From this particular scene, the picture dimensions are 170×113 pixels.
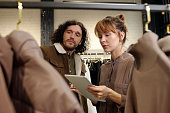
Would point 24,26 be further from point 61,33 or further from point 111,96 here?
point 111,96

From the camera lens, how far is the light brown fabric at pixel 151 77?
0.62 metres

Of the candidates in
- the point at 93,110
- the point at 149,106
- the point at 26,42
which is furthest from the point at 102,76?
the point at 26,42

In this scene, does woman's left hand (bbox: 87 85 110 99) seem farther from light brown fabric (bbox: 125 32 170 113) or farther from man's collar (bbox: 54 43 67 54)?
man's collar (bbox: 54 43 67 54)

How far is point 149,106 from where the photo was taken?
2.23ft

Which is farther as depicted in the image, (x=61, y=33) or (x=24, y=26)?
(x=24, y=26)

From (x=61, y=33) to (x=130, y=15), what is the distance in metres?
2.05

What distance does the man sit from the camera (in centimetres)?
168

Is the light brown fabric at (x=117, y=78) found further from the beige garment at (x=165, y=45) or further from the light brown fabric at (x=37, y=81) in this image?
the light brown fabric at (x=37, y=81)

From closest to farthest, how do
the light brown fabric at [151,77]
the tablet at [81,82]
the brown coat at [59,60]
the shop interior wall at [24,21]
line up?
the light brown fabric at [151,77], the tablet at [81,82], the brown coat at [59,60], the shop interior wall at [24,21]

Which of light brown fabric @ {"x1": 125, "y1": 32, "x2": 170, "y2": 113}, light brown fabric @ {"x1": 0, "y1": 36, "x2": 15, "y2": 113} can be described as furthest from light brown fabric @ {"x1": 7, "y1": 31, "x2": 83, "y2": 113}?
light brown fabric @ {"x1": 125, "y1": 32, "x2": 170, "y2": 113}

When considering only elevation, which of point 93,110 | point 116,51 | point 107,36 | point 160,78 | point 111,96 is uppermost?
point 107,36

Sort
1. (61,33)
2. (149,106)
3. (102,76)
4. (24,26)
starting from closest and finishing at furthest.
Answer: (149,106) → (102,76) → (61,33) → (24,26)

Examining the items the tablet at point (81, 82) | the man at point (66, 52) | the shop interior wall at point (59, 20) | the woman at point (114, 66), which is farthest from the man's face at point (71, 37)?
the shop interior wall at point (59, 20)

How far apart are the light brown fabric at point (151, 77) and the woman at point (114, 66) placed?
0.51 meters
